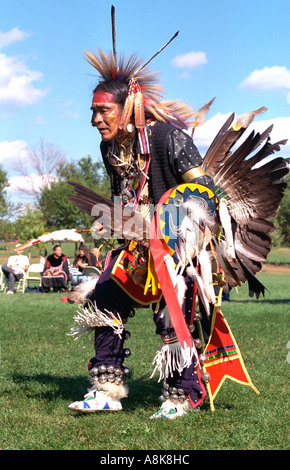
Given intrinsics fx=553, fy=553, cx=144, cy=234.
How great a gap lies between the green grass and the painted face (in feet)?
6.25

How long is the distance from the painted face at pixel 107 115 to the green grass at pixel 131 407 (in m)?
1.91

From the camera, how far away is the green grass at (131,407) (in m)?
3.20

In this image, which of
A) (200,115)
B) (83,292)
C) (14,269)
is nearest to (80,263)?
(14,269)

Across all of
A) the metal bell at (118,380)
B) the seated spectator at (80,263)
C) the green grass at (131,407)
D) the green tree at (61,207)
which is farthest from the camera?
the green tree at (61,207)

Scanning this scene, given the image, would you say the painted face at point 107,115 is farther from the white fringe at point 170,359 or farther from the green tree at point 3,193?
the green tree at point 3,193

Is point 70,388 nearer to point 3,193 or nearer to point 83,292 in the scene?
point 83,292

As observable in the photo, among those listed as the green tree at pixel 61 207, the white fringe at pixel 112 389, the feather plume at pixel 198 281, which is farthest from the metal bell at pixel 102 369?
the green tree at pixel 61 207

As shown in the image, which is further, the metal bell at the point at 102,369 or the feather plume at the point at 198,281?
the metal bell at the point at 102,369

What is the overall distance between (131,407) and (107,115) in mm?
2076

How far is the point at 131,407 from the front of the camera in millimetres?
3996

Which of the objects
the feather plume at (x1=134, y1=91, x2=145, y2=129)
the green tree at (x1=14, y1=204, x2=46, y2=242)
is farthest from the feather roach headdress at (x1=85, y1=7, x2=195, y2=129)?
the green tree at (x1=14, y1=204, x2=46, y2=242)

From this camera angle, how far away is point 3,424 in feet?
11.9

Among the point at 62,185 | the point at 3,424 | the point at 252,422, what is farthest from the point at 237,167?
the point at 62,185

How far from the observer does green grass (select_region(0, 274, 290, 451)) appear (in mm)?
3195
